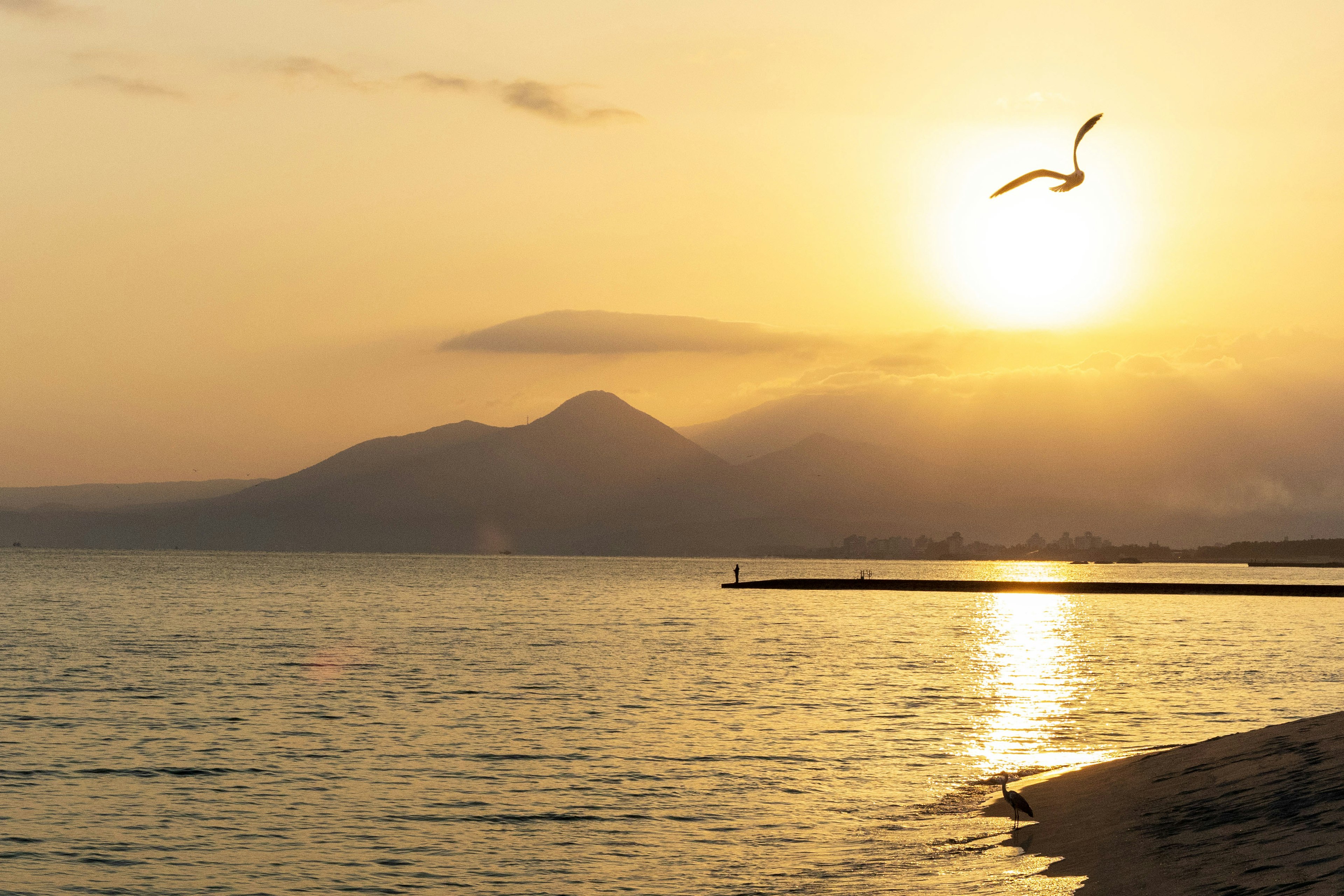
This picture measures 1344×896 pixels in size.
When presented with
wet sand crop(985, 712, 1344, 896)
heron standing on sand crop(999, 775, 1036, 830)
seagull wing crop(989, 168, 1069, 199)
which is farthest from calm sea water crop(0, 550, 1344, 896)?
seagull wing crop(989, 168, 1069, 199)

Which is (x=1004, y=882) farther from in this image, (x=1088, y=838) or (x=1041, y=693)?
(x=1041, y=693)

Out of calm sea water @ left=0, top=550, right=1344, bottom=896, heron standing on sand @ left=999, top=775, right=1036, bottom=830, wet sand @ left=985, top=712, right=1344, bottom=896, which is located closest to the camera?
wet sand @ left=985, top=712, right=1344, bottom=896

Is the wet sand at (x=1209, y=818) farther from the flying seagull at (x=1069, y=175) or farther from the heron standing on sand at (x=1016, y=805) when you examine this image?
the flying seagull at (x=1069, y=175)

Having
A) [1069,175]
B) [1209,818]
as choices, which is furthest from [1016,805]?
[1069,175]

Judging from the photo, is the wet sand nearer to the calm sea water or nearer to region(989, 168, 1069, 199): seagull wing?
the calm sea water

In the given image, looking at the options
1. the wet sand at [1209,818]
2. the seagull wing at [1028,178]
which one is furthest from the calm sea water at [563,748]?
the seagull wing at [1028,178]

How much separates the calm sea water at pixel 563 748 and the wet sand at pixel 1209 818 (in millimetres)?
1434

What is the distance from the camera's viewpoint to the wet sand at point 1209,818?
19.0 metres

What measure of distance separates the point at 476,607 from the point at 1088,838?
419ft

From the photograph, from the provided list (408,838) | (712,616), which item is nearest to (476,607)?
(712,616)

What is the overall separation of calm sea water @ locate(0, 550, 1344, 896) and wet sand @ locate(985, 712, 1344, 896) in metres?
1.43

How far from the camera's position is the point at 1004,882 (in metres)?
22.5

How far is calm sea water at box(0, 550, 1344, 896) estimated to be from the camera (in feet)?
82.7

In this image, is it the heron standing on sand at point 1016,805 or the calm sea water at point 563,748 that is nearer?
the calm sea water at point 563,748
